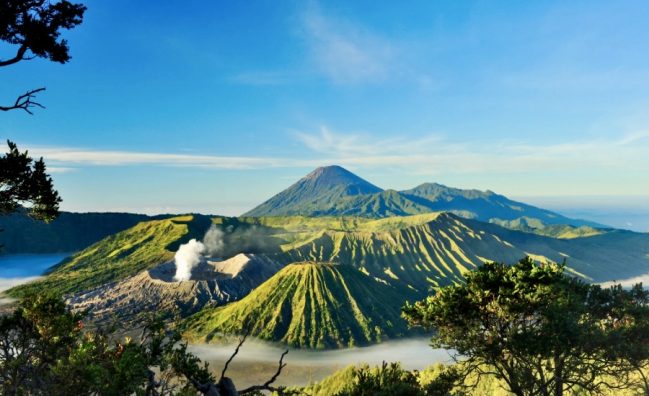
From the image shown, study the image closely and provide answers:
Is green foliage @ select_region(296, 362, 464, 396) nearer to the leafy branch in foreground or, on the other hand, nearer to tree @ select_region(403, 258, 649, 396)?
tree @ select_region(403, 258, 649, 396)

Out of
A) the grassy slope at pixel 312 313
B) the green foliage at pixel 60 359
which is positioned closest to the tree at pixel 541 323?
the green foliage at pixel 60 359

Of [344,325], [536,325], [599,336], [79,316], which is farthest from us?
[344,325]

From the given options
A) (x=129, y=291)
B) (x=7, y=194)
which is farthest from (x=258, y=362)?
(x=7, y=194)

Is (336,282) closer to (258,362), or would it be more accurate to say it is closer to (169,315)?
(258,362)

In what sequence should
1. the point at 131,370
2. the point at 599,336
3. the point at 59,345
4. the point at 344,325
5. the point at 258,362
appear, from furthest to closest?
the point at 344,325 < the point at 258,362 < the point at 599,336 < the point at 59,345 < the point at 131,370

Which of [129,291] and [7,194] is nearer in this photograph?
[7,194]

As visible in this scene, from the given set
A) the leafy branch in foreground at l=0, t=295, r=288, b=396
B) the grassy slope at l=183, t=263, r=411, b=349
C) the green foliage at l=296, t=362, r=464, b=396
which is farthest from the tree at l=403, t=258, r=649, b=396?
the grassy slope at l=183, t=263, r=411, b=349
